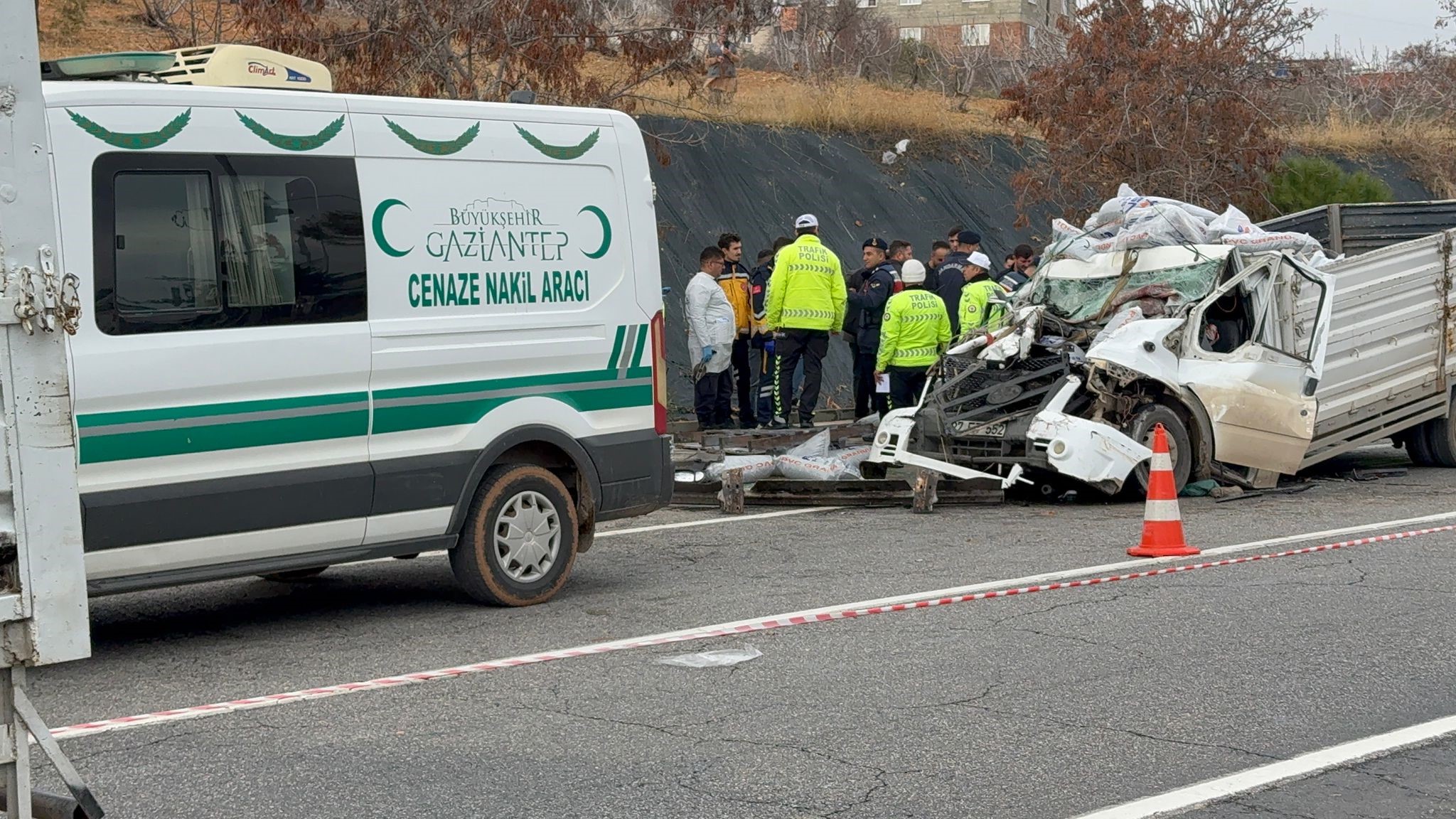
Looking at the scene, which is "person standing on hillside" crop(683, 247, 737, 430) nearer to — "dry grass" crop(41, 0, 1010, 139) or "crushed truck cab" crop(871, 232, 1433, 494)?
"crushed truck cab" crop(871, 232, 1433, 494)

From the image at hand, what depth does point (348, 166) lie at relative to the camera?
24.8ft

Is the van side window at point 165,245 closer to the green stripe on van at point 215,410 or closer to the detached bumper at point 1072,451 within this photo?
the green stripe on van at point 215,410

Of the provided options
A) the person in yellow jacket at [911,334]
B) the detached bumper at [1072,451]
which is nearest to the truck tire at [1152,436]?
the detached bumper at [1072,451]

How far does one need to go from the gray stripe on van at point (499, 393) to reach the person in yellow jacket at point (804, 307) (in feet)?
23.6

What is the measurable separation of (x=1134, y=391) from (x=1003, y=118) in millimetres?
12015

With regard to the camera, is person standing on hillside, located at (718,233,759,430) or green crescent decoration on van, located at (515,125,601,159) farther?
person standing on hillside, located at (718,233,759,430)

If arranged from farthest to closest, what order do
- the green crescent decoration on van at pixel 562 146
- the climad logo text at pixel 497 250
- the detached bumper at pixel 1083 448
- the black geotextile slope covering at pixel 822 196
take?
the black geotextile slope covering at pixel 822 196 < the detached bumper at pixel 1083 448 < the green crescent decoration on van at pixel 562 146 < the climad logo text at pixel 497 250

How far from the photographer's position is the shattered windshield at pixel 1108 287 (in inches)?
500

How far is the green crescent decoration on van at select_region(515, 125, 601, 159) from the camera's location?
821cm

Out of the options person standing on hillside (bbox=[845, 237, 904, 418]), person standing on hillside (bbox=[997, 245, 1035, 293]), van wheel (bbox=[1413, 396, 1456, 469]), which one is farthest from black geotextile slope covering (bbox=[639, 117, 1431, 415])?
van wheel (bbox=[1413, 396, 1456, 469])

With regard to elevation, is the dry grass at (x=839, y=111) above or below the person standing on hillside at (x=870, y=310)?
above

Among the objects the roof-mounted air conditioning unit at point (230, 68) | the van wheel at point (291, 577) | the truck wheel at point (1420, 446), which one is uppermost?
the roof-mounted air conditioning unit at point (230, 68)

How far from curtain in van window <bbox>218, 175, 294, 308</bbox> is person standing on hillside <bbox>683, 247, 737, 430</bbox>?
877cm

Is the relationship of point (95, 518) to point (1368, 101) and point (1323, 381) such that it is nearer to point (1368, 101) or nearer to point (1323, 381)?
point (1323, 381)
